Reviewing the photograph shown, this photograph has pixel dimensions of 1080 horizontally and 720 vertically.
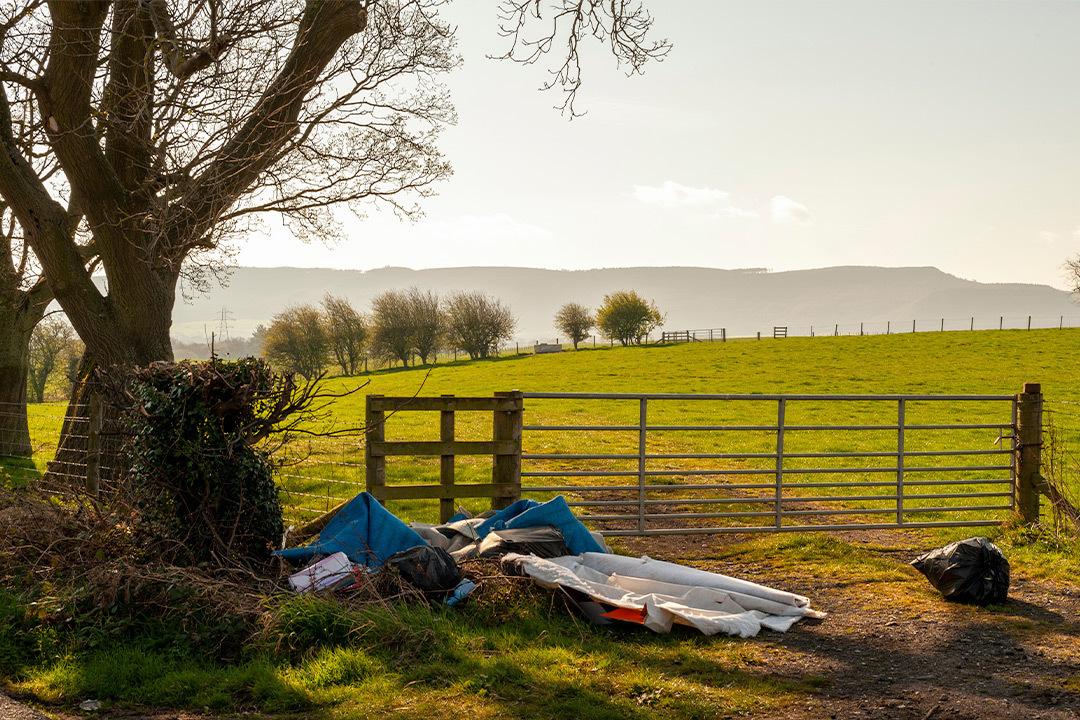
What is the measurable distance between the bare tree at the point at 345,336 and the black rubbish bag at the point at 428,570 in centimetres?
6194

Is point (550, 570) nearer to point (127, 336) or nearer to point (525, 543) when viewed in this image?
point (525, 543)

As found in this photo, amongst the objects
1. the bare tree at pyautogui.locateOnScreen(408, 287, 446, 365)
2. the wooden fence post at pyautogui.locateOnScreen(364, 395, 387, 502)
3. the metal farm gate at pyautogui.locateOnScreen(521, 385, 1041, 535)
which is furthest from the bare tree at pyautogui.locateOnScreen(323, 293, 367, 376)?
the wooden fence post at pyautogui.locateOnScreen(364, 395, 387, 502)

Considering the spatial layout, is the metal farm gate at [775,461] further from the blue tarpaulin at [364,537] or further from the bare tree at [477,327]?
the bare tree at [477,327]

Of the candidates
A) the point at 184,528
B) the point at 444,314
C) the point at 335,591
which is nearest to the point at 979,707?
the point at 335,591

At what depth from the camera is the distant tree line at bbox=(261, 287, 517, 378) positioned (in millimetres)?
67312

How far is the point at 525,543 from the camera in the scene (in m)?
7.00

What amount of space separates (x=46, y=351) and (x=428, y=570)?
51656 mm

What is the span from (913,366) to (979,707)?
123ft

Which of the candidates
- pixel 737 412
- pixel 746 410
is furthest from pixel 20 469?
pixel 746 410

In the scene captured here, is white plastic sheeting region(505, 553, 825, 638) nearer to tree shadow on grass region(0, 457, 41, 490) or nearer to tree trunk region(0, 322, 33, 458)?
tree shadow on grass region(0, 457, 41, 490)

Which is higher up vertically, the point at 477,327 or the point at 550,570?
the point at 477,327

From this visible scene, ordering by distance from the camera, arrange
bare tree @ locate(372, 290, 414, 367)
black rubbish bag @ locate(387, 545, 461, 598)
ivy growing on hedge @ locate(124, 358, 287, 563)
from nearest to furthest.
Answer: black rubbish bag @ locate(387, 545, 461, 598) → ivy growing on hedge @ locate(124, 358, 287, 563) → bare tree @ locate(372, 290, 414, 367)

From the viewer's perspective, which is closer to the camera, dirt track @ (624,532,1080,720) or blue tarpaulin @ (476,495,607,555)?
dirt track @ (624,532,1080,720)

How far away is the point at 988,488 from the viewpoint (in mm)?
14945
